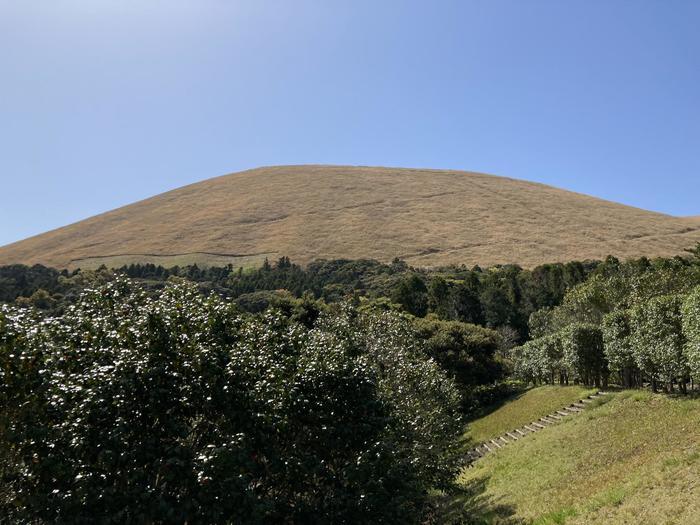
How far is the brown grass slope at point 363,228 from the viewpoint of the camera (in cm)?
13988

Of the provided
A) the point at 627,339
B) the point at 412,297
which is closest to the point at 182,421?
the point at 627,339

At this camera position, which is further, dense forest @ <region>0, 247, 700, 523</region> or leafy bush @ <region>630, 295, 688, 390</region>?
leafy bush @ <region>630, 295, 688, 390</region>

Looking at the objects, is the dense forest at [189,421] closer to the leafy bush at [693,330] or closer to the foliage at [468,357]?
the leafy bush at [693,330]

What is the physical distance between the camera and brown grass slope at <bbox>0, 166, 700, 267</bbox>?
459 ft

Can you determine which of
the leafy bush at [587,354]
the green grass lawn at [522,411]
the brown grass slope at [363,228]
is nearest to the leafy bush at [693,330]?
the green grass lawn at [522,411]

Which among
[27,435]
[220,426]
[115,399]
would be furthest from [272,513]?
[27,435]

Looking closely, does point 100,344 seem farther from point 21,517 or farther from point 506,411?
point 506,411

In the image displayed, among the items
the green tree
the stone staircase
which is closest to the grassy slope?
the stone staircase

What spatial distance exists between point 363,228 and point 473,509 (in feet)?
462

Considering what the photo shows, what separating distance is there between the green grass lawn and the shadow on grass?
13.6 m

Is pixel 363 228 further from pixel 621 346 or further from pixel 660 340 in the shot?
pixel 660 340

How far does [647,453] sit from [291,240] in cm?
13756

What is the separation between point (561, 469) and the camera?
21.2 m

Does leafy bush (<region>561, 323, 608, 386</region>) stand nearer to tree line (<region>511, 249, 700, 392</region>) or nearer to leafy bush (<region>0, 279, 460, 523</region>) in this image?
tree line (<region>511, 249, 700, 392</region>)
